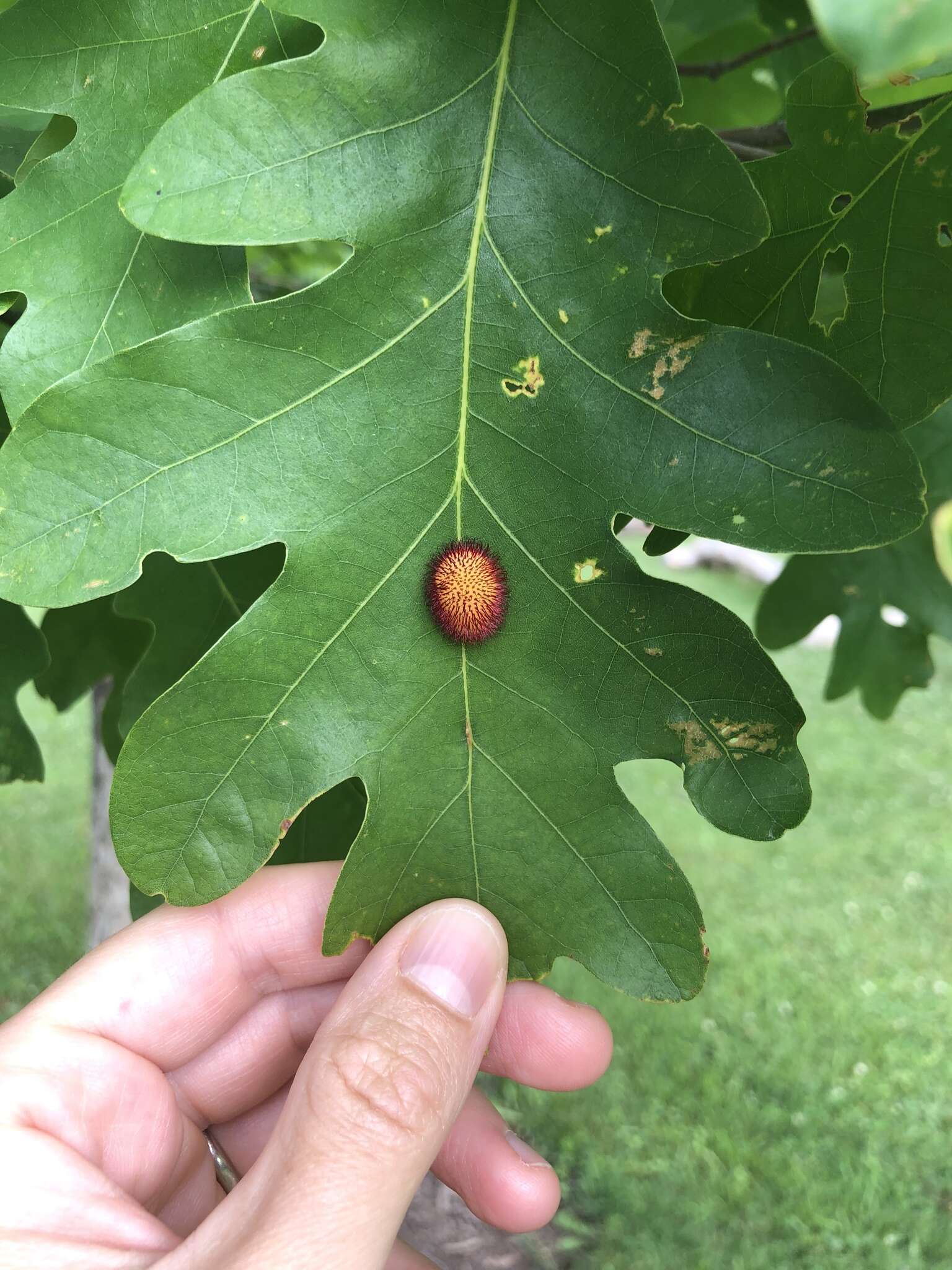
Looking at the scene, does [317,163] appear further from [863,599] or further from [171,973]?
[863,599]

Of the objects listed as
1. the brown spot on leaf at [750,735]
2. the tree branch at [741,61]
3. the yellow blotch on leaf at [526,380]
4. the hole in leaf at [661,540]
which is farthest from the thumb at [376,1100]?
the tree branch at [741,61]

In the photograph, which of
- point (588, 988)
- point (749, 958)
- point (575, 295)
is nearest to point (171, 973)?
point (575, 295)

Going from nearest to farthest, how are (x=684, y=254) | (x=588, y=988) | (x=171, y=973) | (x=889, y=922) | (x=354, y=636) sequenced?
(x=684, y=254)
(x=354, y=636)
(x=171, y=973)
(x=588, y=988)
(x=889, y=922)

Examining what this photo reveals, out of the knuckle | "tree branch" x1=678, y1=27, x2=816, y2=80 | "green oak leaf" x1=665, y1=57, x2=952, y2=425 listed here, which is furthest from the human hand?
"tree branch" x1=678, y1=27, x2=816, y2=80

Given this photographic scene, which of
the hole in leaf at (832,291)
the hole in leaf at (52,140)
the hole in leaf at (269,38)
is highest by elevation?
the hole in leaf at (269,38)

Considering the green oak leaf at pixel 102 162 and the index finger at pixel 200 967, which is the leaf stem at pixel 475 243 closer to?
the green oak leaf at pixel 102 162

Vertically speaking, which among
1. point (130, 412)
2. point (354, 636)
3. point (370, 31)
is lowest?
point (354, 636)

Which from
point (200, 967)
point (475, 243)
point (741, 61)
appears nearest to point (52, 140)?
point (475, 243)
